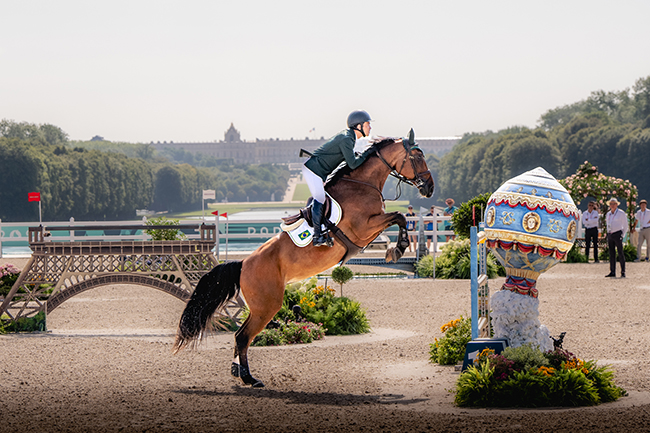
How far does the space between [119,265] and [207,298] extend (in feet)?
15.5

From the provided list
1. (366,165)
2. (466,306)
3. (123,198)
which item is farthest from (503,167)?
(366,165)

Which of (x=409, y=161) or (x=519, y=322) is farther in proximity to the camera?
A: (x=409, y=161)

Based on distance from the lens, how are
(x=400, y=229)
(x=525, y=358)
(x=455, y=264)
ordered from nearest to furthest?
1. (x=525, y=358)
2. (x=400, y=229)
3. (x=455, y=264)

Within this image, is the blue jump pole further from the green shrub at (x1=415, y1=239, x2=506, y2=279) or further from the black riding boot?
the green shrub at (x1=415, y1=239, x2=506, y2=279)

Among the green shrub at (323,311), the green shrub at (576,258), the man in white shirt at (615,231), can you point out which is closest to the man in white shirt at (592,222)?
the green shrub at (576,258)

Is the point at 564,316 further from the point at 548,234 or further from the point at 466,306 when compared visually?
the point at 548,234

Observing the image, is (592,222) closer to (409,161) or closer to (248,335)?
(409,161)

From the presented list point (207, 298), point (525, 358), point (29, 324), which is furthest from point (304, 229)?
point (29, 324)

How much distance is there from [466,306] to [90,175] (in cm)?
7234

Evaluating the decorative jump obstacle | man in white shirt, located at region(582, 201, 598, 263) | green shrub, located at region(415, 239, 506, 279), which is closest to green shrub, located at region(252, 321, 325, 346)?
the decorative jump obstacle

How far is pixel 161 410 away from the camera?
7.35 meters

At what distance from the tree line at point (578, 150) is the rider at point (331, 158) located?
217 feet

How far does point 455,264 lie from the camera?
21.3 m

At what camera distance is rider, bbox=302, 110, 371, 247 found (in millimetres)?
7898
